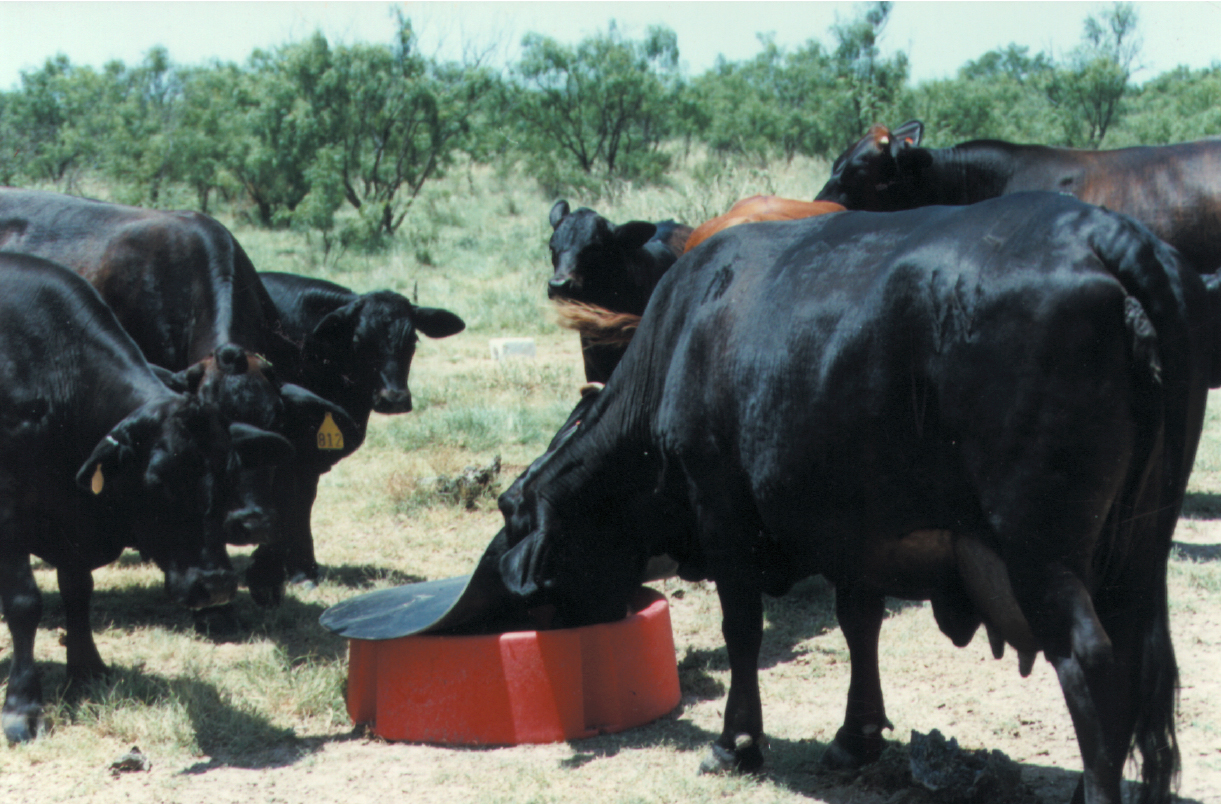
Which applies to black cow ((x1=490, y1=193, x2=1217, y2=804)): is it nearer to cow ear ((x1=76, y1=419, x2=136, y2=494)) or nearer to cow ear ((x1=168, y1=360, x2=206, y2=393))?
cow ear ((x1=76, y1=419, x2=136, y2=494))

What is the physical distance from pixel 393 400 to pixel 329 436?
57 cm

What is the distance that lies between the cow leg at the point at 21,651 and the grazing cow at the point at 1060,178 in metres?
5.29

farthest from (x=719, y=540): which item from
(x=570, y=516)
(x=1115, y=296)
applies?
(x=1115, y=296)

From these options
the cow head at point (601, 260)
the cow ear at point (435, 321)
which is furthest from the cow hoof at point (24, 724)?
the cow head at point (601, 260)

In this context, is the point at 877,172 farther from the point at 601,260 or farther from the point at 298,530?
the point at 298,530

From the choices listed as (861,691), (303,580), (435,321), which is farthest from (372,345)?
(861,691)

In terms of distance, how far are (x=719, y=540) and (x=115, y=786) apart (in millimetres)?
2422

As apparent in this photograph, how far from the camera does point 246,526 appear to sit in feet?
17.2

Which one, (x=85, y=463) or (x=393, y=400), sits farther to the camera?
(x=393, y=400)

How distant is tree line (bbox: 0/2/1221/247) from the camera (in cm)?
2494

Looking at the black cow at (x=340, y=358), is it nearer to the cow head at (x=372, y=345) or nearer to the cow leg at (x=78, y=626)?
the cow head at (x=372, y=345)

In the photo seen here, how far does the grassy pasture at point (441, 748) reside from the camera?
419cm

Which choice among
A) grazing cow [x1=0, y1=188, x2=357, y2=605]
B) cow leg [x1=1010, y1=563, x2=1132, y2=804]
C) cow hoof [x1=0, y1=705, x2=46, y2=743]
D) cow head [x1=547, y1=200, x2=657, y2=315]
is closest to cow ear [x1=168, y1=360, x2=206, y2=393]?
grazing cow [x1=0, y1=188, x2=357, y2=605]

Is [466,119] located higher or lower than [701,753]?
higher
